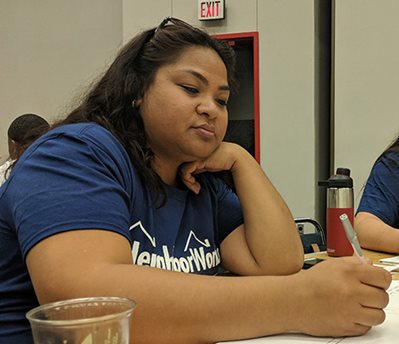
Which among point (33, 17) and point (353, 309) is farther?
point (33, 17)

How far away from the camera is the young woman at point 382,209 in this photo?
176 centimetres

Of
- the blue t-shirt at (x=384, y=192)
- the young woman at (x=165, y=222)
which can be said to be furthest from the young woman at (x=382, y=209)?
the young woman at (x=165, y=222)

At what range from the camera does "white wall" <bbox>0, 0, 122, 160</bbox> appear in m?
4.66

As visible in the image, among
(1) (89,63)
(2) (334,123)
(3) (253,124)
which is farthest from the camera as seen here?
(1) (89,63)

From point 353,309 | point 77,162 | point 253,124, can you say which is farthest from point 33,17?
point 353,309

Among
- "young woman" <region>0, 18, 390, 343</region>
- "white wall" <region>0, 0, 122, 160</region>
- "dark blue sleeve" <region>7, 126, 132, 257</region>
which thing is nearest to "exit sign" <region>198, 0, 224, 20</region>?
"white wall" <region>0, 0, 122, 160</region>

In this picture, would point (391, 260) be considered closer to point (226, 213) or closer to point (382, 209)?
point (382, 209)

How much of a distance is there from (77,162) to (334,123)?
291cm

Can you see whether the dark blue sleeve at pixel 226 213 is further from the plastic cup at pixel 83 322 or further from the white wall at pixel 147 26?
the white wall at pixel 147 26

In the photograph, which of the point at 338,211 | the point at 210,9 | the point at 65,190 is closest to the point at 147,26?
the point at 210,9

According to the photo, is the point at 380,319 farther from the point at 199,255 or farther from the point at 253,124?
the point at 253,124

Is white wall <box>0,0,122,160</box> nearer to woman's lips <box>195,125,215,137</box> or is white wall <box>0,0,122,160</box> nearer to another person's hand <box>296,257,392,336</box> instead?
woman's lips <box>195,125,215,137</box>

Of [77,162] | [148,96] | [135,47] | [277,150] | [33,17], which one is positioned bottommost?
[277,150]

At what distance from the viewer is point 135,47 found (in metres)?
1.27
